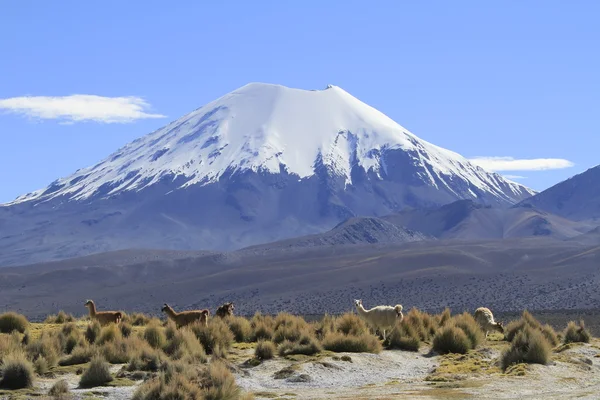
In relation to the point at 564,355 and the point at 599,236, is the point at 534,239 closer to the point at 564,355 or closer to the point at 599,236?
the point at 599,236

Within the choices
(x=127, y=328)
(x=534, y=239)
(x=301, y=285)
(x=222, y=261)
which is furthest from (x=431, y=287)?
(x=127, y=328)

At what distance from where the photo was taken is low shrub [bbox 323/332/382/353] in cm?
2605

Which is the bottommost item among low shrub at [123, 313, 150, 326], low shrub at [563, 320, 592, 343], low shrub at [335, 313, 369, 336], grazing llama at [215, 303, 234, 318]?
low shrub at [563, 320, 592, 343]

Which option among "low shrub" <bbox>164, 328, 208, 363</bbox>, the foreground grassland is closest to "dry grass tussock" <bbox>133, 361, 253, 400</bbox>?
the foreground grassland

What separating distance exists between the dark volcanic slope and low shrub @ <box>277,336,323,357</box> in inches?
2675

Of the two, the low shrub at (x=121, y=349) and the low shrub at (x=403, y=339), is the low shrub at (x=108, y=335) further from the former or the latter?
the low shrub at (x=403, y=339)

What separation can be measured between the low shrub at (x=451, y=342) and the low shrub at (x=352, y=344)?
2102 millimetres

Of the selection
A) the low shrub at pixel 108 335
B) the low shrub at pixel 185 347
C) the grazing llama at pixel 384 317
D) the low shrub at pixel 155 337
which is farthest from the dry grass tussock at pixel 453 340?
the low shrub at pixel 108 335

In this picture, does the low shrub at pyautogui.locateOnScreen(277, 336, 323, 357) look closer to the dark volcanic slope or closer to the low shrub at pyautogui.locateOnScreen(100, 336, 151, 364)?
the low shrub at pyautogui.locateOnScreen(100, 336, 151, 364)

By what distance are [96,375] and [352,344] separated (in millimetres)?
7388

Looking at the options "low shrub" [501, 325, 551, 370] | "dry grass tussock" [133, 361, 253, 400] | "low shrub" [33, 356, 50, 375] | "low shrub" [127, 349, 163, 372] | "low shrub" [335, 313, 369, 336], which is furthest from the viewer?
"low shrub" [335, 313, 369, 336]

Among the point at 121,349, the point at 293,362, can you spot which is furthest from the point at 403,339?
the point at 121,349

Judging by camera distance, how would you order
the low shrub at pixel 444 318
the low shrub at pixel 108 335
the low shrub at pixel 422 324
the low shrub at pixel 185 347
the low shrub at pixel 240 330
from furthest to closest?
the low shrub at pixel 444 318, the low shrub at pixel 422 324, the low shrub at pixel 240 330, the low shrub at pixel 108 335, the low shrub at pixel 185 347

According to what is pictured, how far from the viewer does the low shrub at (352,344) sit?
26047 mm
